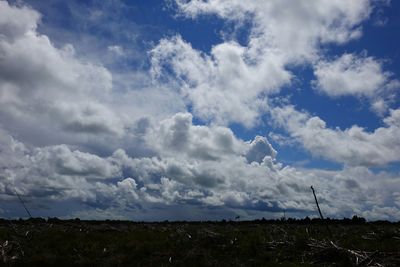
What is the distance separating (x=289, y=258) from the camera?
27.2m

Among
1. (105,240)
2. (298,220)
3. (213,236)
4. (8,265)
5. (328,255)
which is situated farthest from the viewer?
(298,220)

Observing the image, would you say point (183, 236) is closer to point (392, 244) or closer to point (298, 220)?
point (392, 244)

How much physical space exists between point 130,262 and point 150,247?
2.45m

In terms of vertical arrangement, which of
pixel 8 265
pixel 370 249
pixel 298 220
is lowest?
pixel 8 265

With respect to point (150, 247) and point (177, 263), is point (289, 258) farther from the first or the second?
point (150, 247)

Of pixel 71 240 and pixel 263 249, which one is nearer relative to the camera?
pixel 263 249

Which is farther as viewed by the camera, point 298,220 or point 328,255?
point 298,220

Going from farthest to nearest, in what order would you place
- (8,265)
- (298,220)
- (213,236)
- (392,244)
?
(298,220), (213,236), (392,244), (8,265)

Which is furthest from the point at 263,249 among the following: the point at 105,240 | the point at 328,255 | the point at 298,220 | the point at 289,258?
the point at 298,220

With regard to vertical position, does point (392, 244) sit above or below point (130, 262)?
above

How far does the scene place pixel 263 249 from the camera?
2977 centimetres

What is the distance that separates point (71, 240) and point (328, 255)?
1874 cm

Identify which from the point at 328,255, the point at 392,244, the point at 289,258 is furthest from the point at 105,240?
the point at 392,244

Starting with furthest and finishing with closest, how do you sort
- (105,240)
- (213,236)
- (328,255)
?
(105,240) → (213,236) → (328,255)
